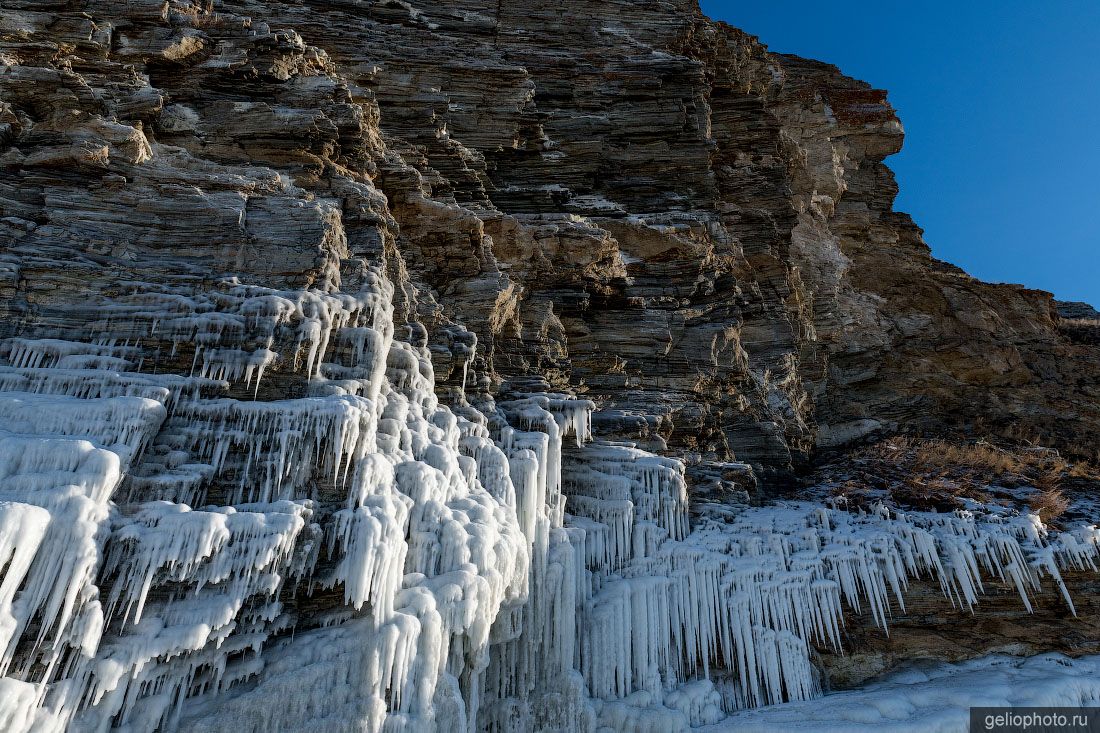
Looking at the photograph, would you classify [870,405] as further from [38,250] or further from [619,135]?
[38,250]

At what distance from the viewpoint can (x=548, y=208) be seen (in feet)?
69.3

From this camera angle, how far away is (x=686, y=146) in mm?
23641

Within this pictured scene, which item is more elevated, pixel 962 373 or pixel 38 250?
pixel 962 373

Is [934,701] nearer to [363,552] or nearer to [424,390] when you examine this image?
[363,552]

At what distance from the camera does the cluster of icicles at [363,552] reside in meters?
7.80

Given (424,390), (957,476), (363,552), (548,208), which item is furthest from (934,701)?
(548,208)

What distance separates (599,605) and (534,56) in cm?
2069

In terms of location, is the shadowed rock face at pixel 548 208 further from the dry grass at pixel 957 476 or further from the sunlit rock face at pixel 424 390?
the dry grass at pixel 957 476

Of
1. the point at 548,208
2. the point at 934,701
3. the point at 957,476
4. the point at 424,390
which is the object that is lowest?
the point at 934,701

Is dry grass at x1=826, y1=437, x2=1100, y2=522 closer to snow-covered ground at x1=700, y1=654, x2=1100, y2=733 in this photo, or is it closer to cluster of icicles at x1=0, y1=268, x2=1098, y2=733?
cluster of icicles at x1=0, y1=268, x2=1098, y2=733

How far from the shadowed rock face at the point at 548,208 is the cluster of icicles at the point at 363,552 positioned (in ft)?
3.56

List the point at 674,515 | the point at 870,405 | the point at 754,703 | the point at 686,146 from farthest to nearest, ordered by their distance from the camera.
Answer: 1. the point at 870,405
2. the point at 686,146
3. the point at 674,515
4. the point at 754,703

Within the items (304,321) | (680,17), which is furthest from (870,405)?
(304,321)

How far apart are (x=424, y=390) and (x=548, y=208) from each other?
10029 mm
